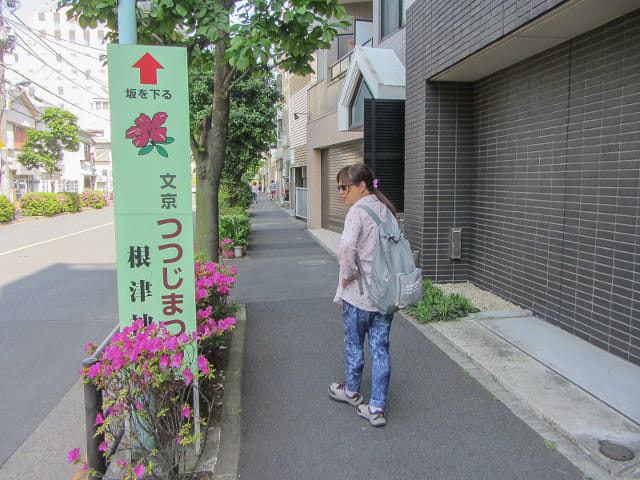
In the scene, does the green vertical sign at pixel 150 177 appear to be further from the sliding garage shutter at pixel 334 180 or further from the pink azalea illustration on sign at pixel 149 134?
the sliding garage shutter at pixel 334 180

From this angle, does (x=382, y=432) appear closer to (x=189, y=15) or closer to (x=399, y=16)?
(x=189, y=15)

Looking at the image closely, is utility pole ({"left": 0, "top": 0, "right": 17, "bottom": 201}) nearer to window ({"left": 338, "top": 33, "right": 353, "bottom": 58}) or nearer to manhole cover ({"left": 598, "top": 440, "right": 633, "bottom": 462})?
window ({"left": 338, "top": 33, "right": 353, "bottom": 58})

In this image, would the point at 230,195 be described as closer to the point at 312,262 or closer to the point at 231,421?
the point at 312,262

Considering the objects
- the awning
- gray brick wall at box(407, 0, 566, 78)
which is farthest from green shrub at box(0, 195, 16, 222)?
gray brick wall at box(407, 0, 566, 78)

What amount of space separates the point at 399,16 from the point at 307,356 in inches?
336

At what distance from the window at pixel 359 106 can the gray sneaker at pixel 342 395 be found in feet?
24.0

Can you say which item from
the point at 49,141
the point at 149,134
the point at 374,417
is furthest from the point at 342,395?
the point at 49,141

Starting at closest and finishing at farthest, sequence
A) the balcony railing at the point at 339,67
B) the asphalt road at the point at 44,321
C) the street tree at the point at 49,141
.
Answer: the asphalt road at the point at 44,321, the balcony railing at the point at 339,67, the street tree at the point at 49,141

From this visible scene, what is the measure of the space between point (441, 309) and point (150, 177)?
4.08 metres

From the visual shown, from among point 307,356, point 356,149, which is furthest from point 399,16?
point 307,356

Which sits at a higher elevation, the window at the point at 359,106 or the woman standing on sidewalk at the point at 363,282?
the window at the point at 359,106

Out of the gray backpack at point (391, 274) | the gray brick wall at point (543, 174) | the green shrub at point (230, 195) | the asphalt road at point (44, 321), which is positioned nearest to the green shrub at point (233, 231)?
the asphalt road at point (44, 321)

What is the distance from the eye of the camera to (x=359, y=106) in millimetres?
10781

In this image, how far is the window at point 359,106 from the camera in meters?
10.4
